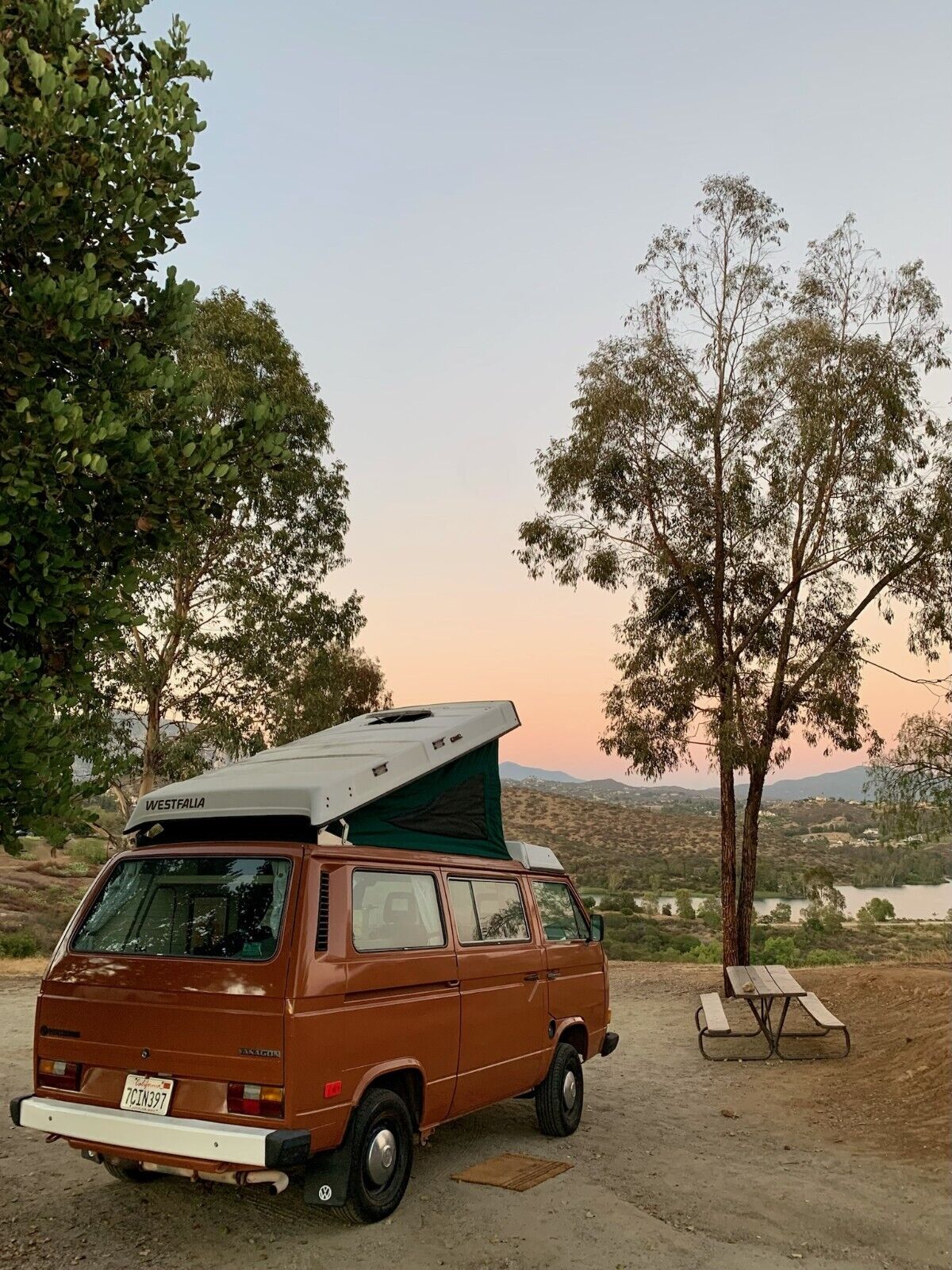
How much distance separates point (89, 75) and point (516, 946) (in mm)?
6042

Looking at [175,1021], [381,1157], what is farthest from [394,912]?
[175,1021]

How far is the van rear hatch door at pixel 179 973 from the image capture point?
5113mm

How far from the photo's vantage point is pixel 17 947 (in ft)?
75.2

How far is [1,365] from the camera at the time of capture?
5.51 meters

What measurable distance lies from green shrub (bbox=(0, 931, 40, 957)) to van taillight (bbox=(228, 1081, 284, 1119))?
66.3 feet

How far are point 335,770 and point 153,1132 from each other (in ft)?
6.63

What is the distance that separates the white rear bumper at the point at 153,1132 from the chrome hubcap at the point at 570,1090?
141 inches

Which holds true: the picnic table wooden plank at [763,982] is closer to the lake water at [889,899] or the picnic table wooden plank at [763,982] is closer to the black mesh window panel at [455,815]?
the black mesh window panel at [455,815]

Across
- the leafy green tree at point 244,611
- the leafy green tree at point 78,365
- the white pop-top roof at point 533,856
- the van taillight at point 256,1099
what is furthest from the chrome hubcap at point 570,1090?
the leafy green tree at point 244,611

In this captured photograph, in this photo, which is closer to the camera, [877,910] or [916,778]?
[916,778]

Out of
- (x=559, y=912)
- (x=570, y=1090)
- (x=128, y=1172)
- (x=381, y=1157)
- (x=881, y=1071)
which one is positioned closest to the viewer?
(x=381, y=1157)

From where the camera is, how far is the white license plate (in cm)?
516

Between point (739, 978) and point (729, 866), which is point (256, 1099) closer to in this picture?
point (739, 978)

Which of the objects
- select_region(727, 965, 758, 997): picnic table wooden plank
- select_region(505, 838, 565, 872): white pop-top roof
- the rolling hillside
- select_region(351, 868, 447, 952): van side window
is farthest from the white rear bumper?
the rolling hillside
